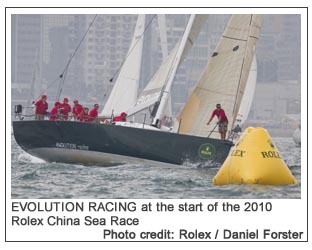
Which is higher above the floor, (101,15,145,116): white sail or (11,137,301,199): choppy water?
(101,15,145,116): white sail

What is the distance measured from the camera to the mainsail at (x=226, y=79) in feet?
77.5

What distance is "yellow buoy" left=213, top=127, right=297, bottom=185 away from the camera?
18.9 m

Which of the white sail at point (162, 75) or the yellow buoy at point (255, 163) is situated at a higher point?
the white sail at point (162, 75)

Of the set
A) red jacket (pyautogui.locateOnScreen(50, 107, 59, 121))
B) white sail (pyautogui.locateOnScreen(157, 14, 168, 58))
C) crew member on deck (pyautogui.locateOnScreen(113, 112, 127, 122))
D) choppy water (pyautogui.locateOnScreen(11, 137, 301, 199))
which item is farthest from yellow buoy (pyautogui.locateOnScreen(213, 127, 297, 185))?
white sail (pyautogui.locateOnScreen(157, 14, 168, 58))

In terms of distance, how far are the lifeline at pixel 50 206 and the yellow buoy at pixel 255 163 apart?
5.18m

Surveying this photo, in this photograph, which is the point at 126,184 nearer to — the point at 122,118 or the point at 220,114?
the point at 220,114

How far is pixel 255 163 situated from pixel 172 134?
422 centimetres

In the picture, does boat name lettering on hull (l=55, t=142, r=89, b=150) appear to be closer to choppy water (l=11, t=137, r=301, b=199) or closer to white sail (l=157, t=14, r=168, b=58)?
choppy water (l=11, t=137, r=301, b=199)

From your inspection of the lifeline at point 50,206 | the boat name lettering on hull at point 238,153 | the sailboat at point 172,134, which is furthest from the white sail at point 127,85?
the lifeline at point 50,206

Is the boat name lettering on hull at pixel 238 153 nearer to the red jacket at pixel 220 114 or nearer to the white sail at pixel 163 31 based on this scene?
the red jacket at pixel 220 114

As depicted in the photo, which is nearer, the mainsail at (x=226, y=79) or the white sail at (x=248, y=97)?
the mainsail at (x=226, y=79)

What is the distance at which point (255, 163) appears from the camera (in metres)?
18.9

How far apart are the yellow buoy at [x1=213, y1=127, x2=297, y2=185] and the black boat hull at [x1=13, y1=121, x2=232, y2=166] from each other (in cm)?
347

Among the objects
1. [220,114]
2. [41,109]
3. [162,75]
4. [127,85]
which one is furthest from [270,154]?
[127,85]
